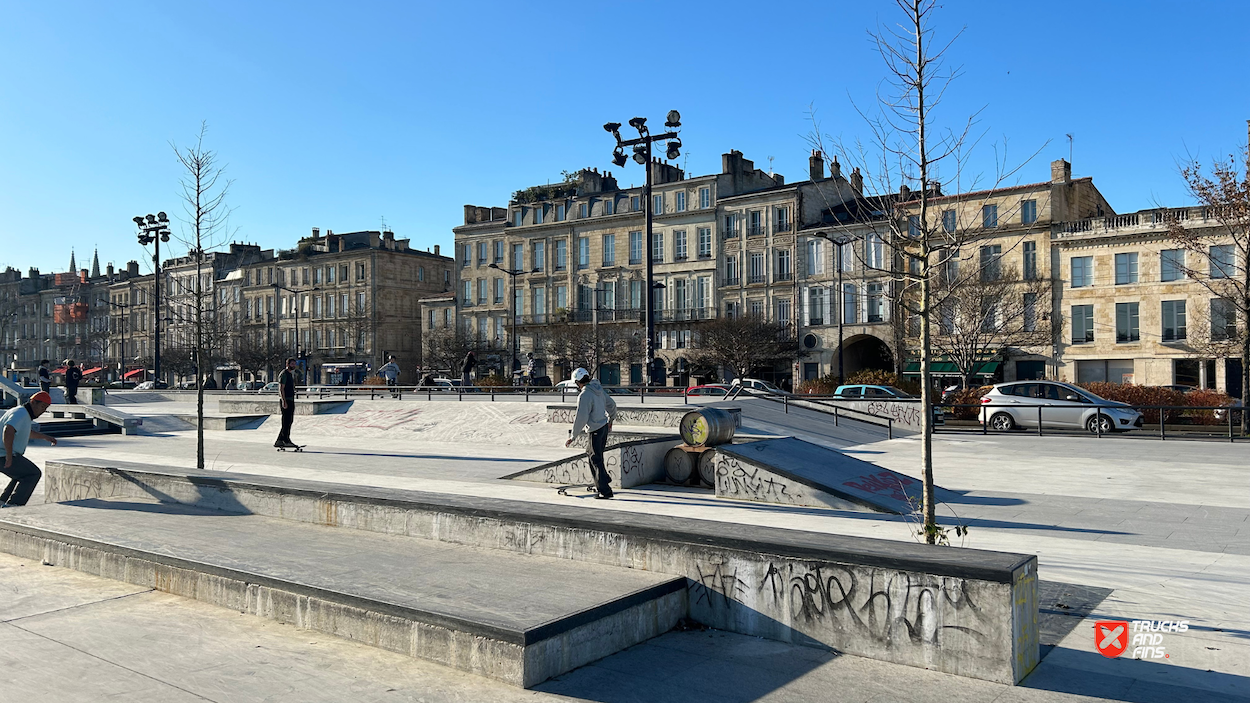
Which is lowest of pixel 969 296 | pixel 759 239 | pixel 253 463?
pixel 253 463

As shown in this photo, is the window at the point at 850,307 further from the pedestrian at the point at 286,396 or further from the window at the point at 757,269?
the pedestrian at the point at 286,396

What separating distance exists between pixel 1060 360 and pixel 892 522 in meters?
44.1

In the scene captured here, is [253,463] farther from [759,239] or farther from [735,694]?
[759,239]

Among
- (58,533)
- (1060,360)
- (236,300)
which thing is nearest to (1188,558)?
(58,533)

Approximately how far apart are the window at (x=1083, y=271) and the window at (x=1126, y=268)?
3.91 ft

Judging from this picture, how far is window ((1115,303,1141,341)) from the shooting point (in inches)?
1834

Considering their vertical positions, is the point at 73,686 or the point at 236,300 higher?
the point at 236,300

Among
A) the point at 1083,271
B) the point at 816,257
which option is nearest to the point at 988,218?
the point at 1083,271

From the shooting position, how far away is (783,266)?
5841cm

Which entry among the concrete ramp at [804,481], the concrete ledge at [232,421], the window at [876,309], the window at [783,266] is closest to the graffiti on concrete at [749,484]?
the concrete ramp at [804,481]

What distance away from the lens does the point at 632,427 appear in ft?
66.8

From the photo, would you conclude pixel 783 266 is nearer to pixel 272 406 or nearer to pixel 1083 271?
pixel 1083 271

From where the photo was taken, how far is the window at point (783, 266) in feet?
191

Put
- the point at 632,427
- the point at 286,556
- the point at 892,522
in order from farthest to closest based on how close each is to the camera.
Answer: the point at 632,427 → the point at 892,522 → the point at 286,556
